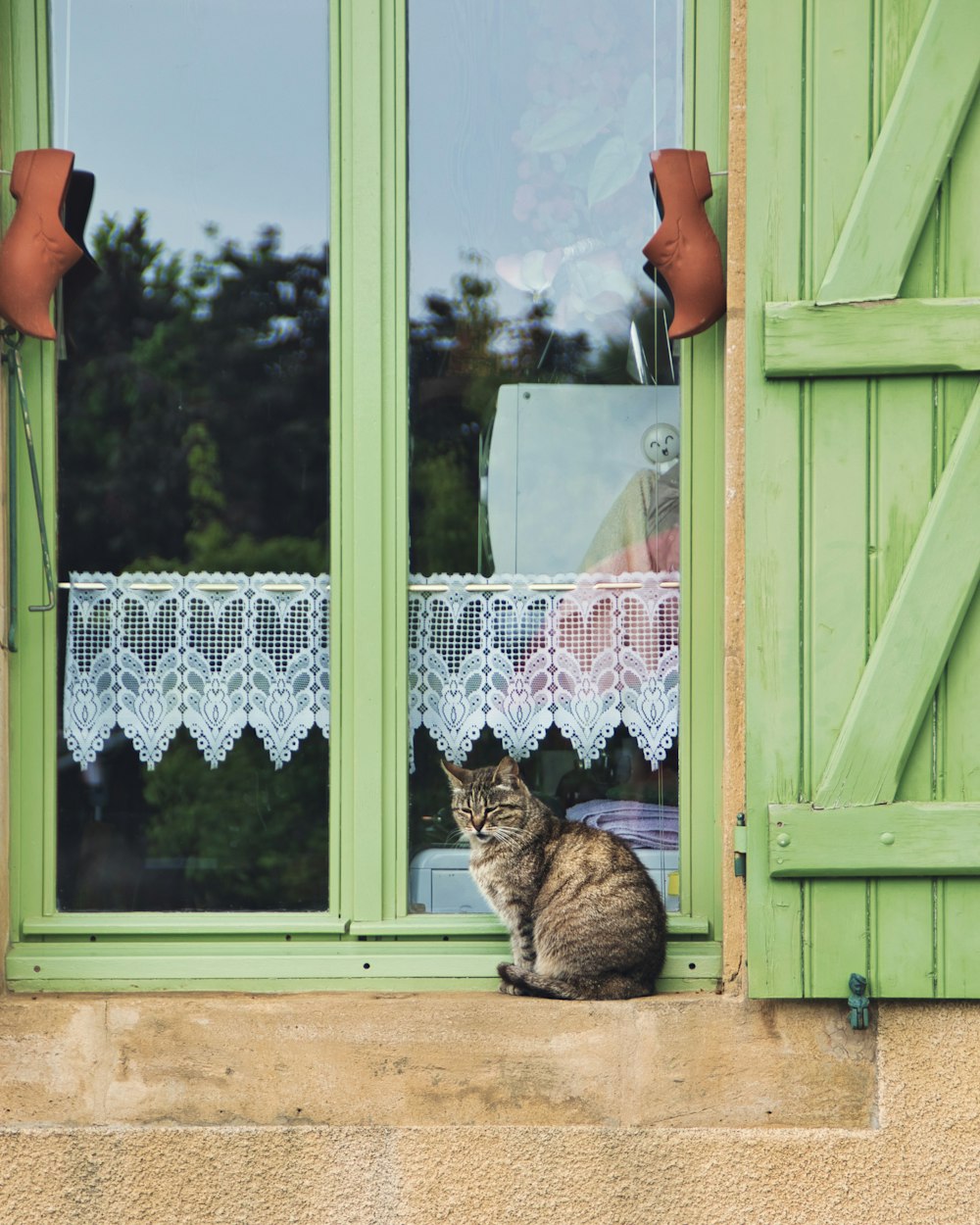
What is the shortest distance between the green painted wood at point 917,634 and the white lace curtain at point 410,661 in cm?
52

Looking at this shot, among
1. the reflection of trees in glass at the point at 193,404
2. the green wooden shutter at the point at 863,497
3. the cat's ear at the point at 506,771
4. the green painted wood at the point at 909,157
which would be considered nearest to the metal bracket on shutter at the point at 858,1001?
the green wooden shutter at the point at 863,497

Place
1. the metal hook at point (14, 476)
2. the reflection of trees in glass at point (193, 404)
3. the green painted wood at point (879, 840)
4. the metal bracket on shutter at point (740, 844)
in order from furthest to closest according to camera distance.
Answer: the reflection of trees in glass at point (193, 404)
the metal hook at point (14, 476)
the metal bracket on shutter at point (740, 844)
the green painted wood at point (879, 840)

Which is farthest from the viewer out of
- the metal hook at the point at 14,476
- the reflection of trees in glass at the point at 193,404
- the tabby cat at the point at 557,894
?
the reflection of trees in glass at the point at 193,404

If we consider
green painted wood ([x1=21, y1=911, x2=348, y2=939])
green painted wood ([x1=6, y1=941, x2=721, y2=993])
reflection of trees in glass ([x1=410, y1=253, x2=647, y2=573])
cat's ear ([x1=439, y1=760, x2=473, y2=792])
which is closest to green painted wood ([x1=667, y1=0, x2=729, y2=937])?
green painted wood ([x1=6, y1=941, x2=721, y2=993])

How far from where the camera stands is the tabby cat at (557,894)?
2.70 metres

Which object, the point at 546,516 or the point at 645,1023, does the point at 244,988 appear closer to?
the point at 645,1023

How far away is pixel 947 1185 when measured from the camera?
2516 millimetres

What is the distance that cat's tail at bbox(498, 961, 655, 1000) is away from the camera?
106 inches

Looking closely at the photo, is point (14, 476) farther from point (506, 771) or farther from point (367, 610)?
point (506, 771)

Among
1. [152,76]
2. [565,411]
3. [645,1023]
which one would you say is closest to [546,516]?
[565,411]

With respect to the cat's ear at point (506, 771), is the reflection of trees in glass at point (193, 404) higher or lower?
higher

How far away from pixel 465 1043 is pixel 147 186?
2.01m

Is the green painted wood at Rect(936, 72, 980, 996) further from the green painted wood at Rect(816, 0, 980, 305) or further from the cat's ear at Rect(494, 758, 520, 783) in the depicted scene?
the cat's ear at Rect(494, 758, 520, 783)

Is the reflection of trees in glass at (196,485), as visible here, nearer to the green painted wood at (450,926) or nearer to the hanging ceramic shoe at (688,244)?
the green painted wood at (450,926)
